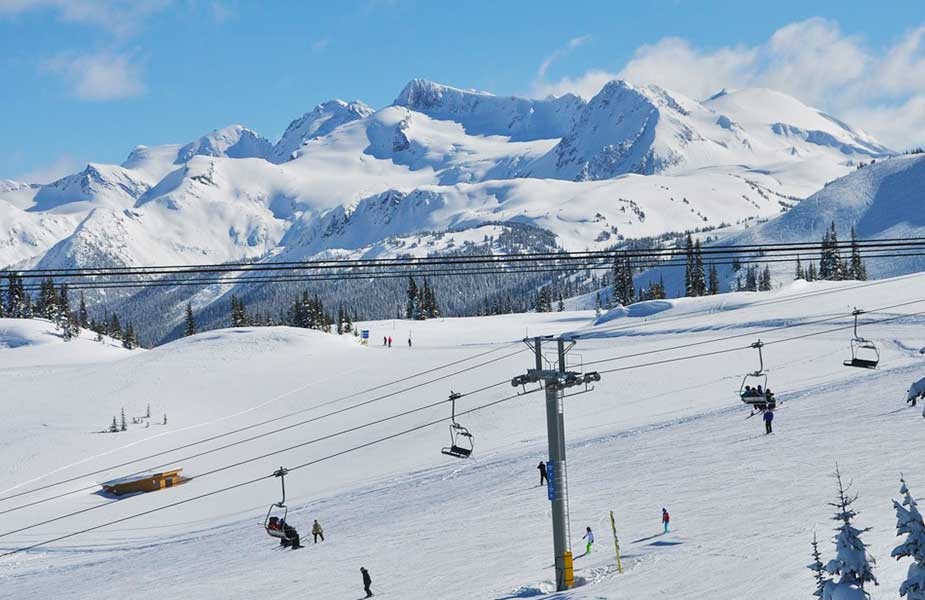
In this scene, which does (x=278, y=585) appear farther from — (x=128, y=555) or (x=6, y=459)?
(x=6, y=459)

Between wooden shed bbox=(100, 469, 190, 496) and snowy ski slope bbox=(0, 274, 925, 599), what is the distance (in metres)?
1.16

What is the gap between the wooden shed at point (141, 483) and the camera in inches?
2260

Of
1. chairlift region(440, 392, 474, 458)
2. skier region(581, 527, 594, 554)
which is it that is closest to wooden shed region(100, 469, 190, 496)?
chairlift region(440, 392, 474, 458)

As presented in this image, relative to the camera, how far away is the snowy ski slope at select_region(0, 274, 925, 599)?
32281 millimetres

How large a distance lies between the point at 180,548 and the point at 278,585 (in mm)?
11707

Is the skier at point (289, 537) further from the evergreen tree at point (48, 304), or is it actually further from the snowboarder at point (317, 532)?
the evergreen tree at point (48, 304)

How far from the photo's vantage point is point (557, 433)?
27625 mm

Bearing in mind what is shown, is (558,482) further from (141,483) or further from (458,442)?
(141,483)

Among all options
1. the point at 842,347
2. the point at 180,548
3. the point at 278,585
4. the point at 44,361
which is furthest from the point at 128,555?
the point at 44,361

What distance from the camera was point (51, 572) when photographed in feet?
145

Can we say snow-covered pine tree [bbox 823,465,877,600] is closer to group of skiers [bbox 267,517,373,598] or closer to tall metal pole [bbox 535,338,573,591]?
tall metal pole [bbox 535,338,573,591]

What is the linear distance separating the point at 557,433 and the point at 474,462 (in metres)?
24.2

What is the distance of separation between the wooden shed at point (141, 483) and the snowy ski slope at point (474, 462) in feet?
3.81

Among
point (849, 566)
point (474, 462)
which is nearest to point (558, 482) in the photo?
point (849, 566)
